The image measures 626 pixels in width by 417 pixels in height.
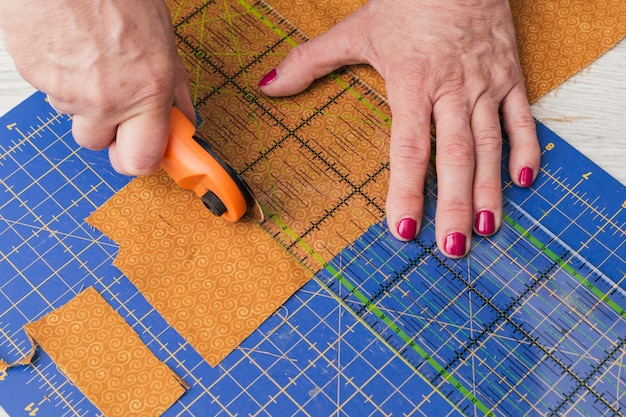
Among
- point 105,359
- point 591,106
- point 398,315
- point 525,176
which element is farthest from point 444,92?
point 105,359

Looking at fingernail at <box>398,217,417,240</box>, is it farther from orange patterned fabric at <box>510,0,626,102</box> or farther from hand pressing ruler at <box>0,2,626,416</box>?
orange patterned fabric at <box>510,0,626,102</box>

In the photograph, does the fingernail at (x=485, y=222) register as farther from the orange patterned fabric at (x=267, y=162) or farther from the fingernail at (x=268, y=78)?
the fingernail at (x=268, y=78)

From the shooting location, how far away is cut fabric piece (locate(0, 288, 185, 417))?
1260mm

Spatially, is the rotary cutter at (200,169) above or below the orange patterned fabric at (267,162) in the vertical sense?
above

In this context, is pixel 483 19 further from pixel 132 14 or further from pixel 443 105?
pixel 132 14

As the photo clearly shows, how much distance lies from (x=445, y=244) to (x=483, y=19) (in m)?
0.53

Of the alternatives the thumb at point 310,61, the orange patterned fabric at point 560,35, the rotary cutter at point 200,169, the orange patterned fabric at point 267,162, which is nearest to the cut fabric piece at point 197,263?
the orange patterned fabric at point 267,162

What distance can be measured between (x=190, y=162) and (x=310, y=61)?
45 cm

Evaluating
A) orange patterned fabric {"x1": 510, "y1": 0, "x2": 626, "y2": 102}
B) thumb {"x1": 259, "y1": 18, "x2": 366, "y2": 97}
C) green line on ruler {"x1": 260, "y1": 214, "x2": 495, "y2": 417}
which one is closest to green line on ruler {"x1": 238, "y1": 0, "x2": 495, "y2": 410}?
green line on ruler {"x1": 260, "y1": 214, "x2": 495, "y2": 417}

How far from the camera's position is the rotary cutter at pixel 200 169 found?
123 cm

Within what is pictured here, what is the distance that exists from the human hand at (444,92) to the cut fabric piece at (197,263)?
0.93 ft

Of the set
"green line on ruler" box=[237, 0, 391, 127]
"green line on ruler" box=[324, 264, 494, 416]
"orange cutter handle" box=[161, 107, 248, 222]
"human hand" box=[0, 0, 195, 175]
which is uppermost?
"human hand" box=[0, 0, 195, 175]

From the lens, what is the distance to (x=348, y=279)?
4.48 feet

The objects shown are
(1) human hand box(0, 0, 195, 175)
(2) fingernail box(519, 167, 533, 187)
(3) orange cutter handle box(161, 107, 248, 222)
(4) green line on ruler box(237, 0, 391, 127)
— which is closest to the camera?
(1) human hand box(0, 0, 195, 175)
